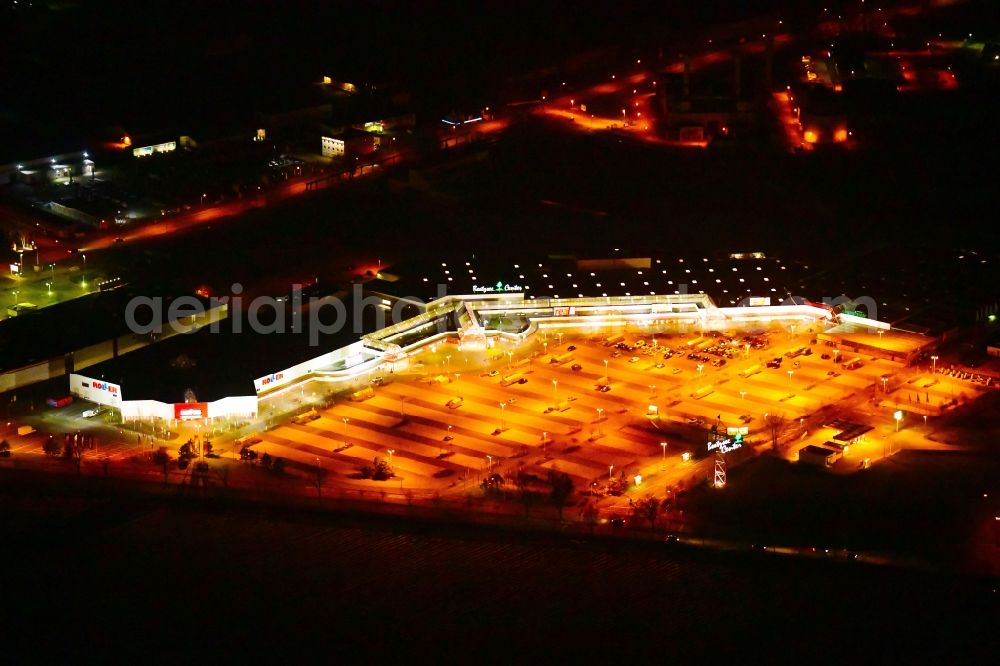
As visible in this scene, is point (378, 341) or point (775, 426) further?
point (378, 341)

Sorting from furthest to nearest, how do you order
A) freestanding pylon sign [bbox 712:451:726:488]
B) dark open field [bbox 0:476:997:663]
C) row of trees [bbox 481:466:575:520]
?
freestanding pylon sign [bbox 712:451:726:488] → row of trees [bbox 481:466:575:520] → dark open field [bbox 0:476:997:663]

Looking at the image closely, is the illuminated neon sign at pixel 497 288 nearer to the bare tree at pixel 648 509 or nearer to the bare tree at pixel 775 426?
the bare tree at pixel 775 426

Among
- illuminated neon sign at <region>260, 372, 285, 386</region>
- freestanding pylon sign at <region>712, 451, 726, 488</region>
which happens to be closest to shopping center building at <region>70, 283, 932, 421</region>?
illuminated neon sign at <region>260, 372, 285, 386</region>

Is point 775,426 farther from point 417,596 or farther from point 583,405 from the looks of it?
point 417,596

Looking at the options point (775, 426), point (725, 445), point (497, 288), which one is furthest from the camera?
point (497, 288)

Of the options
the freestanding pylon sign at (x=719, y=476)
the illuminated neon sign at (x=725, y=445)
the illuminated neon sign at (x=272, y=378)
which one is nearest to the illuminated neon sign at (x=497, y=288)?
the illuminated neon sign at (x=272, y=378)

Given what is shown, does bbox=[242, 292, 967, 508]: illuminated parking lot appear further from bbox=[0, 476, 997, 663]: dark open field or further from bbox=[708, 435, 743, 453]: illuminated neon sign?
bbox=[0, 476, 997, 663]: dark open field

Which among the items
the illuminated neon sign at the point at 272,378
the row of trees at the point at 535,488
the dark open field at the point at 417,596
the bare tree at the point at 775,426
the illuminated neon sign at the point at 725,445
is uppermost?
the illuminated neon sign at the point at 272,378

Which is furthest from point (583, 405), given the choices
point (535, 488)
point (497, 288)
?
point (497, 288)

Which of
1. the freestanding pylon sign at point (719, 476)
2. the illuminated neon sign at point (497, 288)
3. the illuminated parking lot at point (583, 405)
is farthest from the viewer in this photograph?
the illuminated neon sign at point (497, 288)

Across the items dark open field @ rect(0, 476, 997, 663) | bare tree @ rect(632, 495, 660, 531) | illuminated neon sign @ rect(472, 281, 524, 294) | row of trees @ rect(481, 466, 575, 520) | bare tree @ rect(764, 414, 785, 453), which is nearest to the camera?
dark open field @ rect(0, 476, 997, 663)

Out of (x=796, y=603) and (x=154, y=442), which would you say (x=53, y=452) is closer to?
(x=154, y=442)
